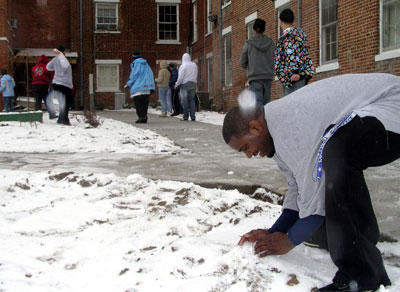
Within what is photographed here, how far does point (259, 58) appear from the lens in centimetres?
847

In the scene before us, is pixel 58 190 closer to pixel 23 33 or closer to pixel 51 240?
pixel 51 240

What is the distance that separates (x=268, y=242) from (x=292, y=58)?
494 cm

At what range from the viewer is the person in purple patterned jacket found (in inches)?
271

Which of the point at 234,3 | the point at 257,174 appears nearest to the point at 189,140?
the point at 257,174

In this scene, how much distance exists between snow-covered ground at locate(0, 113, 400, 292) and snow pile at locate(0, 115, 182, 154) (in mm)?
2362

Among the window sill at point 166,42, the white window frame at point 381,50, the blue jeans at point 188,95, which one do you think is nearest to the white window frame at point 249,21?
the blue jeans at point 188,95

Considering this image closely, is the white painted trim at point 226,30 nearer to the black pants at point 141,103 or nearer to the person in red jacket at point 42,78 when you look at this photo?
the black pants at point 141,103

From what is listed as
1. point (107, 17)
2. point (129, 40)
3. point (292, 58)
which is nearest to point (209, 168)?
point (292, 58)

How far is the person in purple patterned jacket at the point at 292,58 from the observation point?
689 centimetres

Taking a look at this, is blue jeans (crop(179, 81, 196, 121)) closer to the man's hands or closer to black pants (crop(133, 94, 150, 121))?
black pants (crop(133, 94, 150, 121))

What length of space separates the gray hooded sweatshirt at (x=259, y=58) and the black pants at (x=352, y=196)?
21.4 ft

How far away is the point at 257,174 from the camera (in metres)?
4.68

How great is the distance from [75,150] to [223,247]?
4.89 metres

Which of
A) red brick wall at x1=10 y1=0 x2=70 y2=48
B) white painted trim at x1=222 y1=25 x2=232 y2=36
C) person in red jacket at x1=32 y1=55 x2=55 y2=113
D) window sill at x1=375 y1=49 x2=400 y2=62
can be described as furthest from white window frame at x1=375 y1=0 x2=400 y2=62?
red brick wall at x1=10 y1=0 x2=70 y2=48
